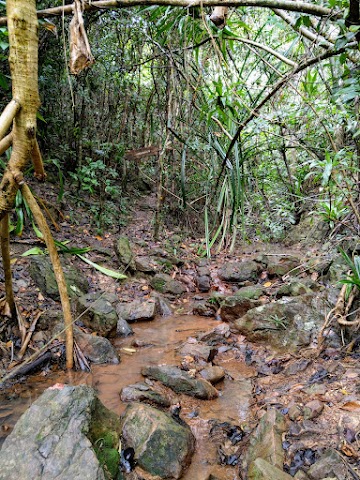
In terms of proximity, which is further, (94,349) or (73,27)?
(94,349)

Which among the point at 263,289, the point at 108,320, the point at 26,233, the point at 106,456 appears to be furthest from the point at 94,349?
the point at 263,289

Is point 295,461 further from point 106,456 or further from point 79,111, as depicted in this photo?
point 79,111

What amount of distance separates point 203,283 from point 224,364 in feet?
6.14

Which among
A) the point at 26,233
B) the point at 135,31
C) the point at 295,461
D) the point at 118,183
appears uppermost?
the point at 135,31

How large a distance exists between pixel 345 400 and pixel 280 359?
89 centimetres

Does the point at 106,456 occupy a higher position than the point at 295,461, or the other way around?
the point at 106,456

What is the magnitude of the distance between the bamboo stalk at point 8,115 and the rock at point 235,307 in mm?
2872

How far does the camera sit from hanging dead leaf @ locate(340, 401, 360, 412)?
179cm

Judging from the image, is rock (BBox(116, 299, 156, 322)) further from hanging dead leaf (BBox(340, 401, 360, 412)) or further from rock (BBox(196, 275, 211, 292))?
hanging dead leaf (BBox(340, 401, 360, 412))

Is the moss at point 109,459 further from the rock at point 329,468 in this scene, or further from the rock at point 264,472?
the rock at point 329,468

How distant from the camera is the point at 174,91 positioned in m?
4.54

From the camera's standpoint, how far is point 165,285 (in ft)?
14.6

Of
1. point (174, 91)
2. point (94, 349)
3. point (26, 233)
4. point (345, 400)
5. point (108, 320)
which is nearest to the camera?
point (345, 400)

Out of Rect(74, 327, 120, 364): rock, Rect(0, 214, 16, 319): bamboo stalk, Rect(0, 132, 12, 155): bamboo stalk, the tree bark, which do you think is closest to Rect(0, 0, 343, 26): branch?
the tree bark
